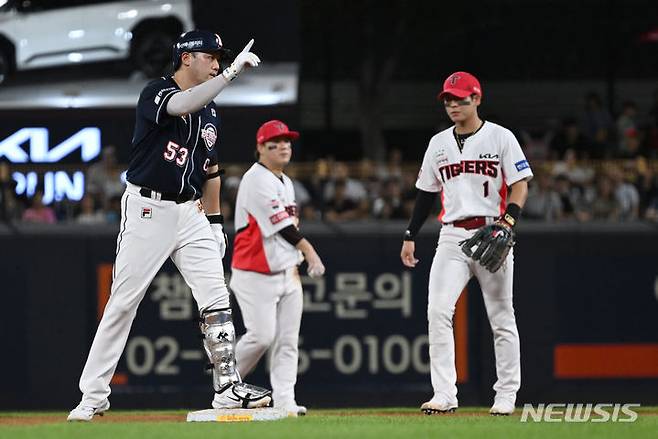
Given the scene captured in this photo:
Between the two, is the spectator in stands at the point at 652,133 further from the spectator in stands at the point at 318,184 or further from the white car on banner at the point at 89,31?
the white car on banner at the point at 89,31

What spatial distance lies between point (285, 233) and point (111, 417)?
184cm

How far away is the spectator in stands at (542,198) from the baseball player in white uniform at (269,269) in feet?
15.8

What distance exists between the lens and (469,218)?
896cm

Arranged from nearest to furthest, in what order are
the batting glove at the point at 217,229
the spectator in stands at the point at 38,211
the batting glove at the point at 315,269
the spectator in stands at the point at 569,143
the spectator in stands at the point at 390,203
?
the batting glove at the point at 217,229 → the batting glove at the point at 315,269 → the spectator in stands at the point at 38,211 → the spectator in stands at the point at 390,203 → the spectator in stands at the point at 569,143

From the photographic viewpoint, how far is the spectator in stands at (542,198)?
14.6 m

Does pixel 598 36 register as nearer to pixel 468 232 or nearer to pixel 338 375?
pixel 338 375

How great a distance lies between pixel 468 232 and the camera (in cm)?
895

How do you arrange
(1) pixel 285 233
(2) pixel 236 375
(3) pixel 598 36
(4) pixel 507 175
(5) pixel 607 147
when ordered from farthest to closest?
(3) pixel 598 36 → (5) pixel 607 147 → (1) pixel 285 233 → (4) pixel 507 175 → (2) pixel 236 375

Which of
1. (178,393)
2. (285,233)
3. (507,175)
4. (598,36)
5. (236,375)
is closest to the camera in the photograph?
(236,375)

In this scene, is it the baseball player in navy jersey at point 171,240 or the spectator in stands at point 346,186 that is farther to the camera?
the spectator in stands at point 346,186

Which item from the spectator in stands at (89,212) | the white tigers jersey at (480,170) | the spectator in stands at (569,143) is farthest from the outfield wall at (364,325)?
the spectator in stands at (569,143)

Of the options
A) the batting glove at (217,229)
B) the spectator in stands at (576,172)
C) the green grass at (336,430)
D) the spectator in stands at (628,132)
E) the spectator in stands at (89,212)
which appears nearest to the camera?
the green grass at (336,430)

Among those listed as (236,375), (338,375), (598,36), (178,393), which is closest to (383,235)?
(338,375)

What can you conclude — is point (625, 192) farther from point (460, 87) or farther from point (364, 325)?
point (460, 87)
